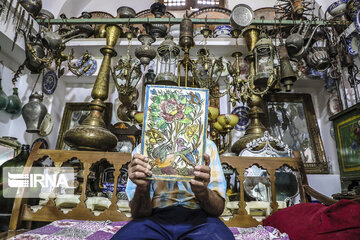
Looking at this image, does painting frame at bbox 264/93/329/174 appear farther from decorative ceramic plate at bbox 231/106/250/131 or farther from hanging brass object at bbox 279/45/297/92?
hanging brass object at bbox 279/45/297/92

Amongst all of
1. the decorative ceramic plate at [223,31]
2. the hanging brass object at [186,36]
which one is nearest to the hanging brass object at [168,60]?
the hanging brass object at [186,36]

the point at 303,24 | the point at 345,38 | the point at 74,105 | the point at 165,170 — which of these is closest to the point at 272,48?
the point at 303,24

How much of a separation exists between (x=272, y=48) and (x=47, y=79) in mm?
2741

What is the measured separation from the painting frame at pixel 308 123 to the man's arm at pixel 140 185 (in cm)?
226

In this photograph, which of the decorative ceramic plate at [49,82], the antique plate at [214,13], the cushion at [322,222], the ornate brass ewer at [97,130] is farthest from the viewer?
the antique plate at [214,13]

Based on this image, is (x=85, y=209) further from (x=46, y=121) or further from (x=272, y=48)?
(x=272, y=48)

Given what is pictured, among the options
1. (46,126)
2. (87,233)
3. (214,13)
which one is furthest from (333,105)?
(46,126)

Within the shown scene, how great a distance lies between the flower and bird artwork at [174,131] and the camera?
938 millimetres

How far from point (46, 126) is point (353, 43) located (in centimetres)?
374

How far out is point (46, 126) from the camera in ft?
9.46

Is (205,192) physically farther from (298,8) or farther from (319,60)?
(298,8)

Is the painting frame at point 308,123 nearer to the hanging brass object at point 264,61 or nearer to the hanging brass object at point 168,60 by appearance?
the hanging brass object at point 264,61

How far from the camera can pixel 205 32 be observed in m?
2.62

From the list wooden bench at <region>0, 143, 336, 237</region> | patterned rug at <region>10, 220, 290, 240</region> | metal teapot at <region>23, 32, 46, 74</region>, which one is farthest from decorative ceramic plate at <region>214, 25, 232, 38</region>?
patterned rug at <region>10, 220, 290, 240</region>
